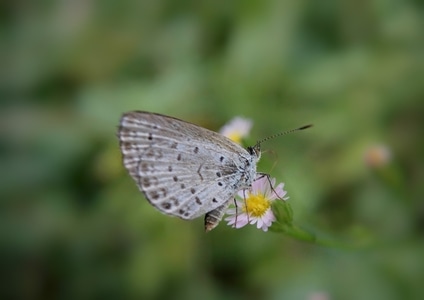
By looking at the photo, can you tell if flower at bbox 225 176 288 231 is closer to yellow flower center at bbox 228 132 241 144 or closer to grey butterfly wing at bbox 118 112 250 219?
grey butterfly wing at bbox 118 112 250 219

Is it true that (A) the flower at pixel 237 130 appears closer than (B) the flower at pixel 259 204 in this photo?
No

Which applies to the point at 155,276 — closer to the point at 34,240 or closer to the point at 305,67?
the point at 34,240

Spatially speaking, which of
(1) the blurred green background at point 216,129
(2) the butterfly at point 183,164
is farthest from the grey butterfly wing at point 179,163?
(1) the blurred green background at point 216,129

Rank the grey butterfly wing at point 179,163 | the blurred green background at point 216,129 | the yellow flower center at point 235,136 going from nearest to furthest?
1. the grey butterfly wing at point 179,163
2. the yellow flower center at point 235,136
3. the blurred green background at point 216,129

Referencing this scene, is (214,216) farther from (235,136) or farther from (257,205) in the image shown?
(235,136)

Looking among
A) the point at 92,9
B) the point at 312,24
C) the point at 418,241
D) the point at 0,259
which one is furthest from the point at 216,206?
the point at 92,9

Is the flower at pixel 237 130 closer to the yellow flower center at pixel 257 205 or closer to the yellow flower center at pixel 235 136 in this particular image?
the yellow flower center at pixel 235 136
